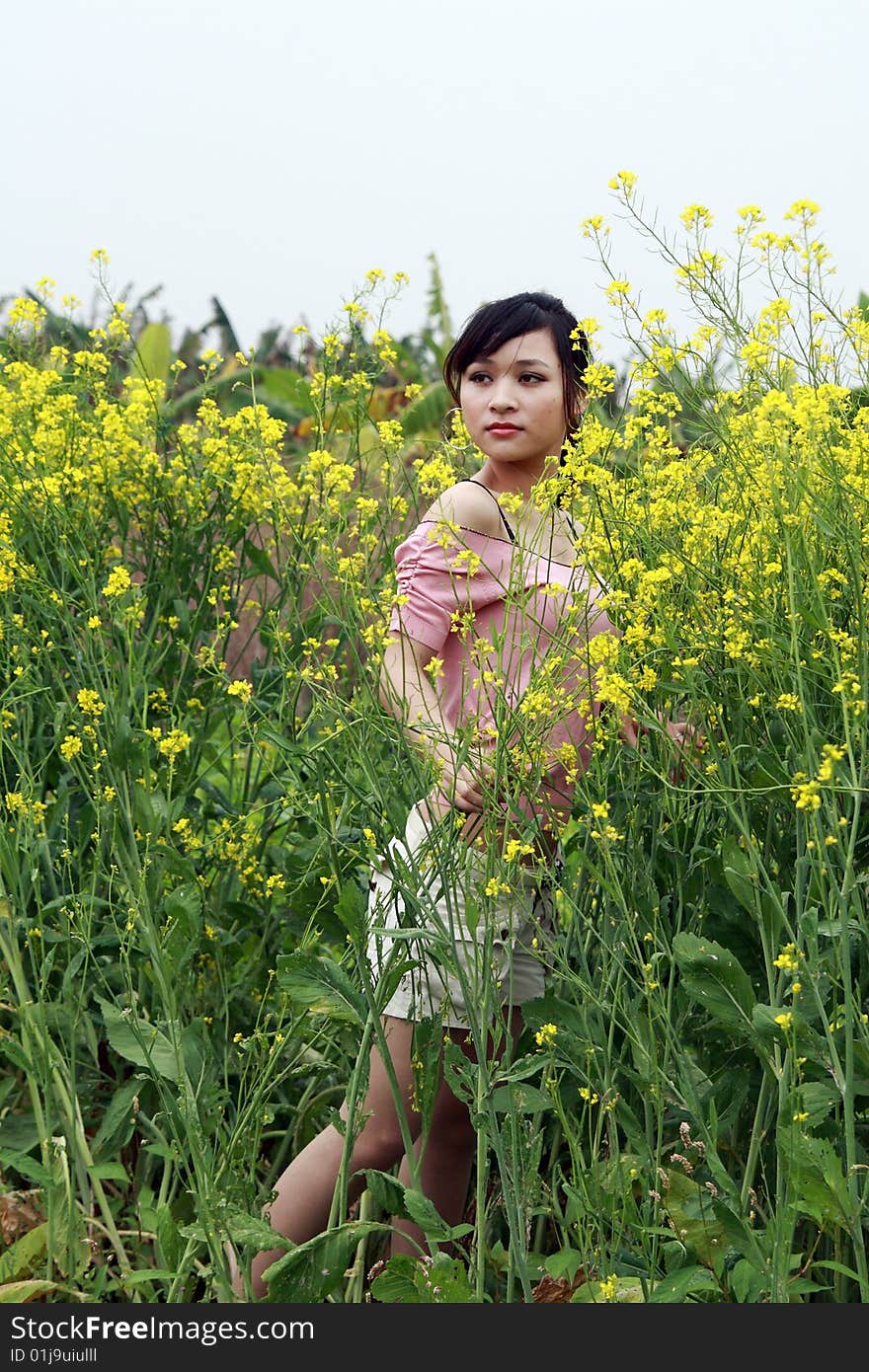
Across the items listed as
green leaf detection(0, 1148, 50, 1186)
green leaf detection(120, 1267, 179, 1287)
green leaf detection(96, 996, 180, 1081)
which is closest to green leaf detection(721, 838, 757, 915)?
green leaf detection(96, 996, 180, 1081)

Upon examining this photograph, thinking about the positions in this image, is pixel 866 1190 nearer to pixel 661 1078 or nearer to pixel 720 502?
pixel 661 1078

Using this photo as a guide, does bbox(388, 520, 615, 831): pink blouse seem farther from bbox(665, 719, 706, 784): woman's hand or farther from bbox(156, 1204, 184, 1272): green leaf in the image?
bbox(156, 1204, 184, 1272): green leaf

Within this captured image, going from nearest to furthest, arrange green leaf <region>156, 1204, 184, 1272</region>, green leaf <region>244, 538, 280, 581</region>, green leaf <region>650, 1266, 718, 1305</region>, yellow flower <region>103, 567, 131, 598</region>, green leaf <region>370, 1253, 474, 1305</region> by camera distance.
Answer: green leaf <region>650, 1266, 718, 1305</region> < green leaf <region>370, 1253, 474, 1305</region> < green leaf <region>156, 1204, 184, 1272</region> < yellow flower <region>103, 567, 131, 598</region> < green leaf <region>244, 538, 280, 581</region>

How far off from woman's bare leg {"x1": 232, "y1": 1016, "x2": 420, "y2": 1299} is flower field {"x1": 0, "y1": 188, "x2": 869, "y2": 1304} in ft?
0.31

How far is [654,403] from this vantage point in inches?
93.0

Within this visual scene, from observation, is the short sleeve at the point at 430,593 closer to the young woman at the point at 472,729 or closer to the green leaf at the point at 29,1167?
the young woman at the point at 472,729

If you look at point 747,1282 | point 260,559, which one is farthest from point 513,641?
point 260,559

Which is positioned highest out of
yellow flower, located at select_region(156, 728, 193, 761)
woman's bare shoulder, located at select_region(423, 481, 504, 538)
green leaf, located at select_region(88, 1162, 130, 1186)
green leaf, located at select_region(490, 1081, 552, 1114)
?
woman's bare shoulder, located at select_region(423, 481, 504, 538)

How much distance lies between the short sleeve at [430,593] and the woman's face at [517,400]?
8.4 inches

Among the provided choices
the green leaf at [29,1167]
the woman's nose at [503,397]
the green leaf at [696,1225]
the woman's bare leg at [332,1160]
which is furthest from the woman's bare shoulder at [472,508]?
the green leaf at [29,1167]

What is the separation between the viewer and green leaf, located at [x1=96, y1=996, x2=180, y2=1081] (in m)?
2.47

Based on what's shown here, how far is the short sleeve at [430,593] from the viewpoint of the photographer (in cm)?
251

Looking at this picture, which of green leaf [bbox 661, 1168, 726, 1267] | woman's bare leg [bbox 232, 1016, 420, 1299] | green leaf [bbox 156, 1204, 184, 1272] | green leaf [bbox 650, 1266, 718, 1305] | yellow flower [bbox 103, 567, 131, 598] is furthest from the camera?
yellow flower [bbox 103, 567, 131, 598]

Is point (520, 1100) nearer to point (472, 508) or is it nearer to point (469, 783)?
point (469, 783)
